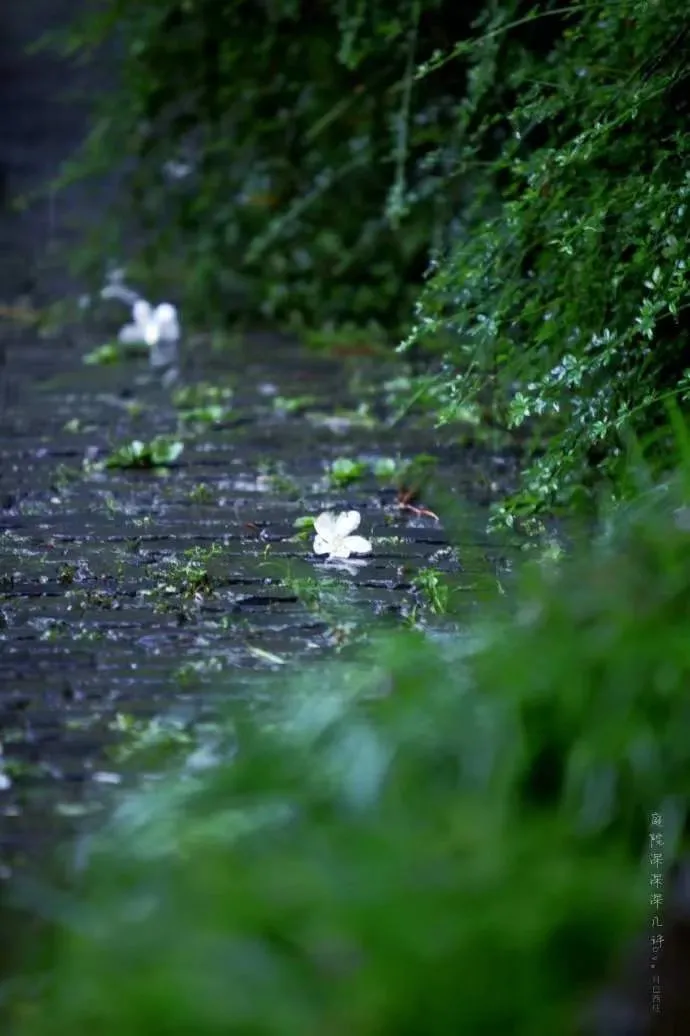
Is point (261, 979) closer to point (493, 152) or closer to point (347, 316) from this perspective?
point (493, 152)

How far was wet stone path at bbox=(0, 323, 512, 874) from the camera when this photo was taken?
6.06 feet

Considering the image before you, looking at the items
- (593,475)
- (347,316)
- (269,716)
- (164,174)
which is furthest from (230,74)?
(269,716)

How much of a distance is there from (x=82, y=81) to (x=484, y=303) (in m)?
4.01

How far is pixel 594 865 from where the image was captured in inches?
53.2

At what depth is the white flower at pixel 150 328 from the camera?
4754 millimetres

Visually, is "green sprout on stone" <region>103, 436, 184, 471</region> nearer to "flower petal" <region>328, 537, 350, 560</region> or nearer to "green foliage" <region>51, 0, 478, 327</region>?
"flower petal" <region>328, 537, 350, 560</region>

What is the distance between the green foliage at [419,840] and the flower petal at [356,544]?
24.5 inches

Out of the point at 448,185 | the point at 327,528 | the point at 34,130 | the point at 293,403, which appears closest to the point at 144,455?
the point at 293,403

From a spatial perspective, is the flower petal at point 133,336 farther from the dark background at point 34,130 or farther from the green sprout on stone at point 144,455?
the green sprout on stone at point 144,455

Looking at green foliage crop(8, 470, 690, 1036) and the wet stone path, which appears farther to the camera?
the wet stone path

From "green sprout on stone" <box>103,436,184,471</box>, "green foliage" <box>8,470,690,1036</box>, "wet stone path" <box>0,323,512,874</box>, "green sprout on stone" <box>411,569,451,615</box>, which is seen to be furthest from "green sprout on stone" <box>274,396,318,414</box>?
"green foliage" <box>8,470,690,1036</box>

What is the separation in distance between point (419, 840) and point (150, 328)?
11.8ft

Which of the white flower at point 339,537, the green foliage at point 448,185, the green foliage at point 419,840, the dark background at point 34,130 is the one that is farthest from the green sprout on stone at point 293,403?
the dark background at point 34,130

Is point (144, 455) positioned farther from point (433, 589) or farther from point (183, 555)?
point (433, 589)
